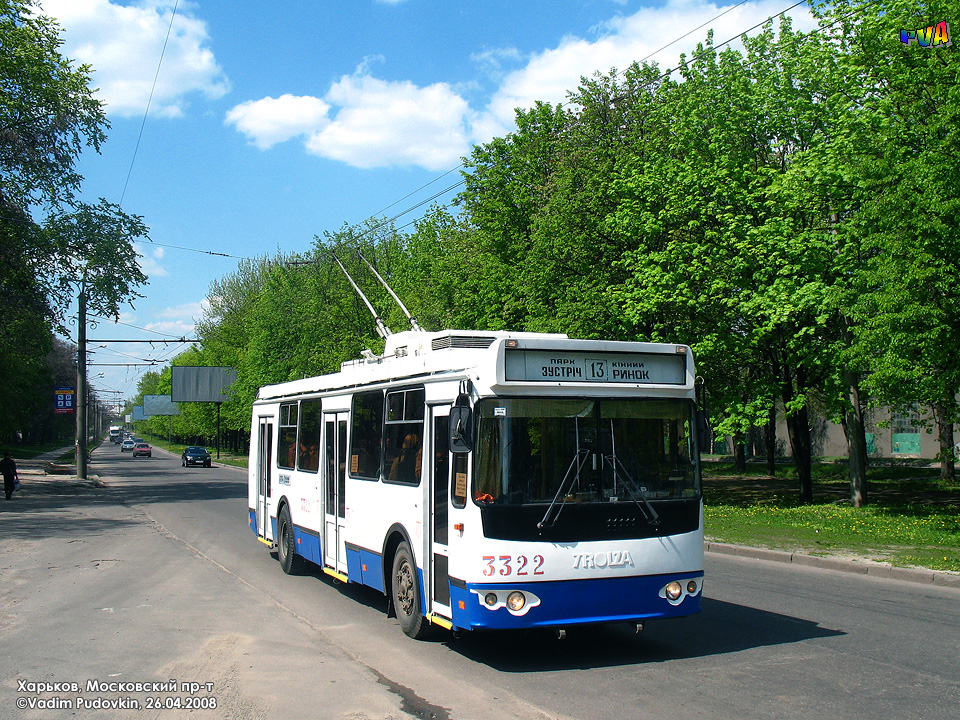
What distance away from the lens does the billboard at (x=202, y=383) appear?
71.8 meters

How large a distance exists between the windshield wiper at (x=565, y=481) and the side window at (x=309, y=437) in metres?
5.39

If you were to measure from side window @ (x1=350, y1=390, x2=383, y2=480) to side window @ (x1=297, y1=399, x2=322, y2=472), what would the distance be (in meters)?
1.59

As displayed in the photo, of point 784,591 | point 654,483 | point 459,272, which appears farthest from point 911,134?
point 459,272

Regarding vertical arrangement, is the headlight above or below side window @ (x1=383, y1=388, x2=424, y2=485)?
below

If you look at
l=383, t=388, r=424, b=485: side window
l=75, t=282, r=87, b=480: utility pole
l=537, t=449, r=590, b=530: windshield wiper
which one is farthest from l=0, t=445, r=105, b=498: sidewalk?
l=537, t=449, r=590, b=530: windshield wiper

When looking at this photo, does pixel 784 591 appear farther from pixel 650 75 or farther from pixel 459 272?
pixel 459 272

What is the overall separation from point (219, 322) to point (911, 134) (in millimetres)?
74500

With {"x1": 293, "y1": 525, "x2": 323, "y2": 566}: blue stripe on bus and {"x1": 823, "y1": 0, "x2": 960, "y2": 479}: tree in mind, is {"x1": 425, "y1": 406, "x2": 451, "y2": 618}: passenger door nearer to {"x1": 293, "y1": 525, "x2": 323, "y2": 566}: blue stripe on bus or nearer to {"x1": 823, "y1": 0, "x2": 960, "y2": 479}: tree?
{"x1": 293, "y1": 525, "x2": 323, "y2": 566}: blue stripe on bus

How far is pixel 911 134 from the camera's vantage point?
17.0 m

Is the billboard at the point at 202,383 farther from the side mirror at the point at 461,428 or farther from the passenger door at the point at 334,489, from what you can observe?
the side mirror at the point at 461,428

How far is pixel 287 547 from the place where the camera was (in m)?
13.4

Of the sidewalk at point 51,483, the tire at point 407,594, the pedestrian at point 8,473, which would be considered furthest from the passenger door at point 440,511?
the sidewalk at point 51,483

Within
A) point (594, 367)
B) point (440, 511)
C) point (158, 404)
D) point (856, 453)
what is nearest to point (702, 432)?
point (594, 367)

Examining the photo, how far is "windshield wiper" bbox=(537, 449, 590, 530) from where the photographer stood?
24.1 feet
